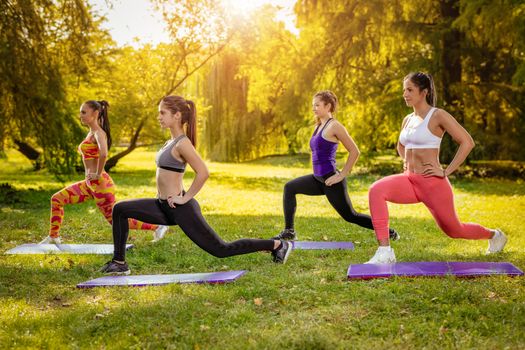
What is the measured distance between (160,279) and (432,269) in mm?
2458

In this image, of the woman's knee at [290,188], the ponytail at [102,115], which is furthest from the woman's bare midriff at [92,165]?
the woman's knee at [290,188]

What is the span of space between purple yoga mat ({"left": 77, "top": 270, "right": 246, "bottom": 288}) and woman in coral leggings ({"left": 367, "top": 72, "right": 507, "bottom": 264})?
1423 mm

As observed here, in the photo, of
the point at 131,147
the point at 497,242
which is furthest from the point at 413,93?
the point at 131,147

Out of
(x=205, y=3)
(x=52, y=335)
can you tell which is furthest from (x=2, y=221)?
(x=205, y=3)

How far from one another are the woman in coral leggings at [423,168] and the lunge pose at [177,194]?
1.33m

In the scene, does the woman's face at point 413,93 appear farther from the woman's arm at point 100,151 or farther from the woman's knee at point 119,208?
the woman's arm at point 100,151

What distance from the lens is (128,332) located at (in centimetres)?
414

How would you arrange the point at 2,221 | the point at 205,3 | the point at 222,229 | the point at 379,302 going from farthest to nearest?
1. the point at 205,3
2. the point at 2,221
3. the point at 222,229
4. the point at 379,302

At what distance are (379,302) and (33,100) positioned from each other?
953 centimetres

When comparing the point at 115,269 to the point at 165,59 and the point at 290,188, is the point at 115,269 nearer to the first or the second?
the point at 290,188

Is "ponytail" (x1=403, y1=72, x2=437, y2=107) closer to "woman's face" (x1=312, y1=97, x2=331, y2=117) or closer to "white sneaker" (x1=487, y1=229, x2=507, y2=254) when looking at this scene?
"woman's face" (x1=312, y1=97, x2=331, y2=117)

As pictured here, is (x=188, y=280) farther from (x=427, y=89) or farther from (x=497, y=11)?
(x=497, y=11)

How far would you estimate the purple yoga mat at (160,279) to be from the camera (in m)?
5.35

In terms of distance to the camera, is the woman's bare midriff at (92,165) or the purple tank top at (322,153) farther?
the woman's bare midriff at (92,165)
